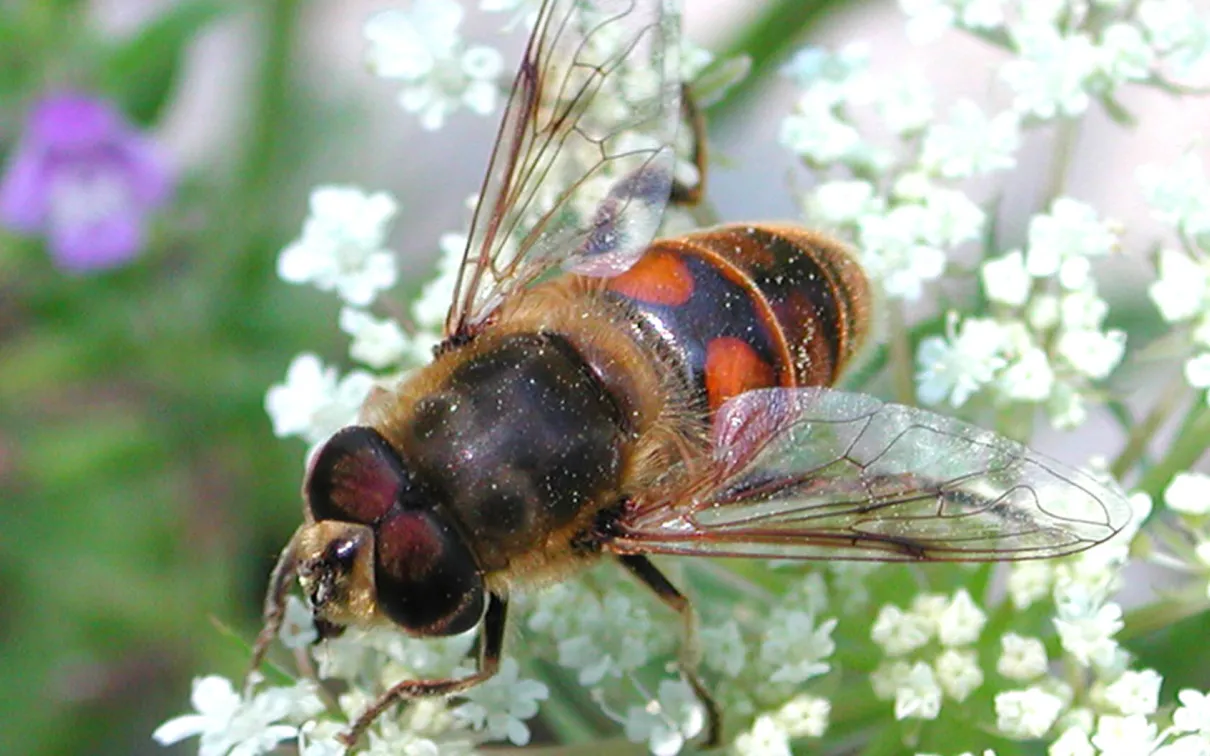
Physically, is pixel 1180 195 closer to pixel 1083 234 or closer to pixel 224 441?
pixel 1083 234

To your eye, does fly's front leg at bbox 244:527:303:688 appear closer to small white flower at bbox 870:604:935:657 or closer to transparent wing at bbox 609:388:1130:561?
transparent wing at bbox 609:388:1130:561

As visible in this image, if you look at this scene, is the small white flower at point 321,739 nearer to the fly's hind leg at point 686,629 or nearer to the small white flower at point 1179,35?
the fly's hind leg at point 686,629

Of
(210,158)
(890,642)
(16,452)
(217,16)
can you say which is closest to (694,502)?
(890,642)

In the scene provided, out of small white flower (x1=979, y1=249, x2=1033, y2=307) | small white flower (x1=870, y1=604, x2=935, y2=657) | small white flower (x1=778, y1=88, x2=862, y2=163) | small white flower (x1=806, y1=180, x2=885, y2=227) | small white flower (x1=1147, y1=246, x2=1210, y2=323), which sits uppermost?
small white flower (x1=778, y1=88, x2=862, y2=163)

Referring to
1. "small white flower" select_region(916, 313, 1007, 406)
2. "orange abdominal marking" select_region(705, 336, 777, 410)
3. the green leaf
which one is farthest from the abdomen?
the green leaf

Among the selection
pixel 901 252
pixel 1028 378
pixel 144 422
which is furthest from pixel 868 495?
pixel 144 422

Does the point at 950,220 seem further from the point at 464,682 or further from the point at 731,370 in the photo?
the point at 464,682

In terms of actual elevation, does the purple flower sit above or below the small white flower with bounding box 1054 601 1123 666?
above
